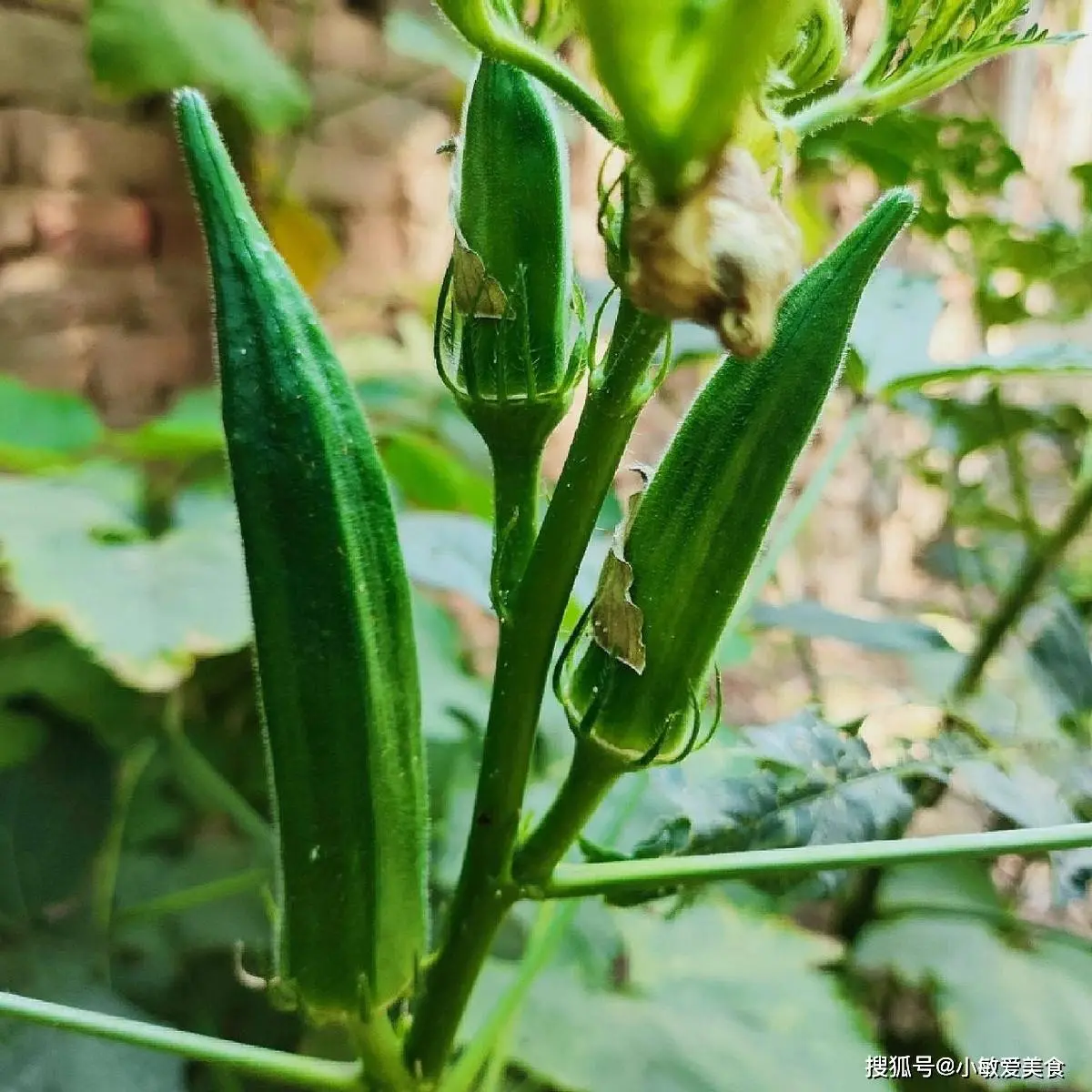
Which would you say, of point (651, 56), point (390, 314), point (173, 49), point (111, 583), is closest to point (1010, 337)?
point (390, 314)

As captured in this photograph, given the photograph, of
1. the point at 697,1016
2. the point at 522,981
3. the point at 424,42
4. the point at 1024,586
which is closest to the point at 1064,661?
the point at 1024,586

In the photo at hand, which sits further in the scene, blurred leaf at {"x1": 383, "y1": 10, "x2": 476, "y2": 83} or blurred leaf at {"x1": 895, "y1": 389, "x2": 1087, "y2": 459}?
blurred leaf at {"x1": 383, "y1": 10, "x2": 476, "y2": 83}

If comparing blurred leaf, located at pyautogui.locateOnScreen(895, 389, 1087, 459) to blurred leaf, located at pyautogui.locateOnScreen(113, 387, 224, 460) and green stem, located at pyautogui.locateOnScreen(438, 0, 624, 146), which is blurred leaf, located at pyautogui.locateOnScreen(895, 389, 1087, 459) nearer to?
blurred leaf, located at pyautogui.locateOnScreen(113, 387, 224, 460)

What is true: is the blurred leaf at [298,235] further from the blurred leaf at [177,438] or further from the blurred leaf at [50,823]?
the blurred leaf at [50,823]

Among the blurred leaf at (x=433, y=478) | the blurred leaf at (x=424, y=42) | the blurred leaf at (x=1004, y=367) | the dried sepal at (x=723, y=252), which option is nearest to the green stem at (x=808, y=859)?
the dried sepal at (x=723, y=252)

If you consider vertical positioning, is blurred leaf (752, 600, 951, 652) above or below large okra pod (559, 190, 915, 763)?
below

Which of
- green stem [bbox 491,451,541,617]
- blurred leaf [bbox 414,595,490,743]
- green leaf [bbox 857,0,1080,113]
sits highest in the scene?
green leaf [bbox 857,0,1080,113]

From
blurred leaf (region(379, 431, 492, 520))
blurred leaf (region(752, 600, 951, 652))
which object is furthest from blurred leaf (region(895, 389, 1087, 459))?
blurred leaf (region(379, 431, 492, 520))

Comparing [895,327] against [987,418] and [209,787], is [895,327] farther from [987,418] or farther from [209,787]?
[209,787]
